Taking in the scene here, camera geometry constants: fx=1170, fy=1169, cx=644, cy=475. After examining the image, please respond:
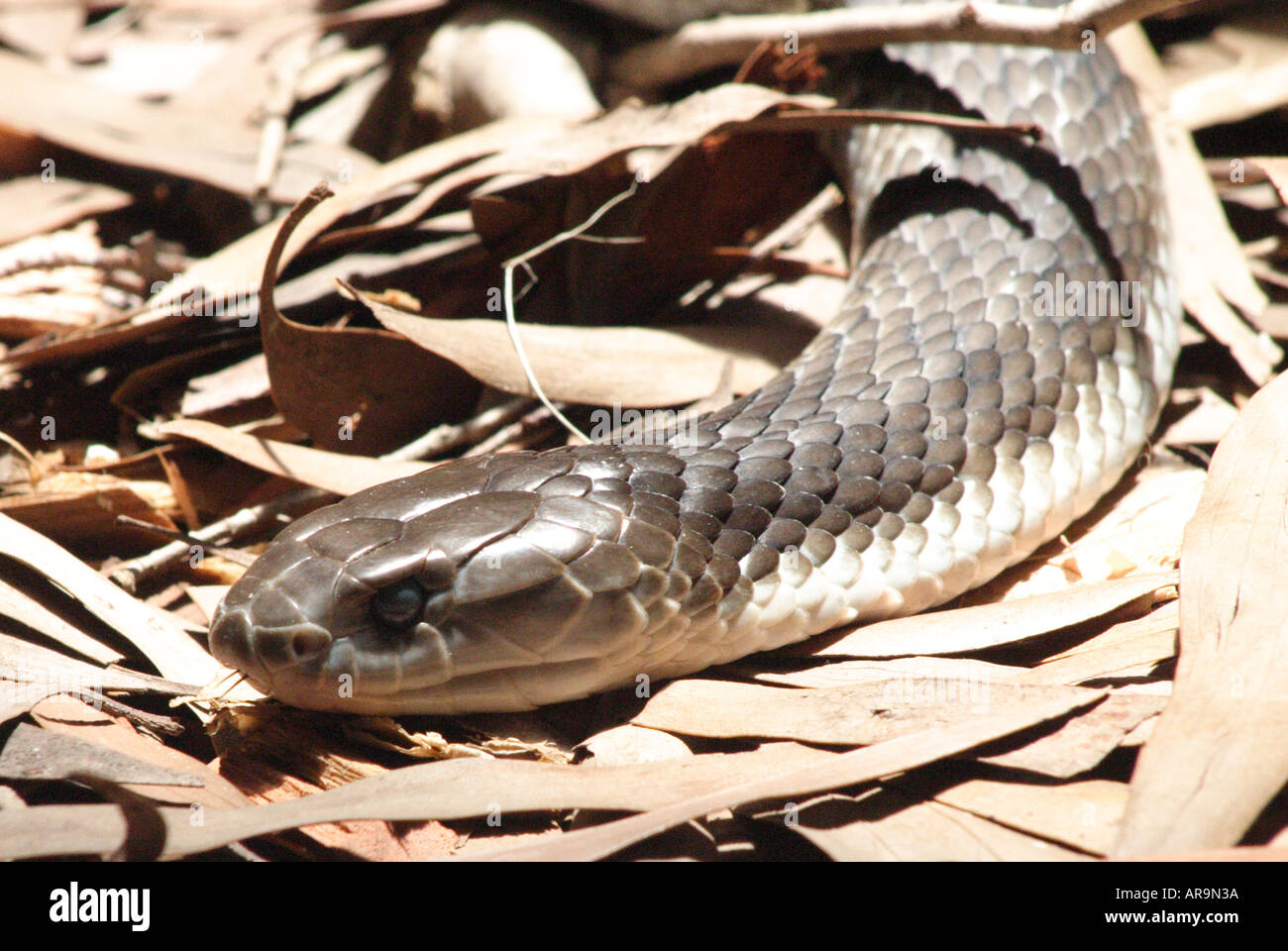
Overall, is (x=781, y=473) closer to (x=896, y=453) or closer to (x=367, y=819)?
(x=896, y=453)

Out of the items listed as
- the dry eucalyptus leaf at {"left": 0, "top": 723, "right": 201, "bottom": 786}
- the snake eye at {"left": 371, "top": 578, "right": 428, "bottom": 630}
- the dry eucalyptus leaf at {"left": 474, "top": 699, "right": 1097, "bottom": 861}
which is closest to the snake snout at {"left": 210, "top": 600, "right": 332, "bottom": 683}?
the snake eye at {"left": 371, "top": 578, "right": 428, "bottom": 630}

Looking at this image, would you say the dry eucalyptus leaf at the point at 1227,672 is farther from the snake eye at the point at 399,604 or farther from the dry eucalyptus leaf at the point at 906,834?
the snake eye at the point at 399,604

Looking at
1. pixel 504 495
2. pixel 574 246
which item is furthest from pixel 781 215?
pixel 504 495

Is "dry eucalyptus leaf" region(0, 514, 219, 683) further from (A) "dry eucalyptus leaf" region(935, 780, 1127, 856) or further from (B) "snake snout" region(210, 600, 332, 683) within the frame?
(A) "dry eucalyptus leaf" region(935, 780, 1127, 856)

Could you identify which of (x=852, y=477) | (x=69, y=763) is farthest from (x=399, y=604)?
(x=852, y=477)

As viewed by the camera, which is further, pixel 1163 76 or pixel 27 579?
pixel 1163 76

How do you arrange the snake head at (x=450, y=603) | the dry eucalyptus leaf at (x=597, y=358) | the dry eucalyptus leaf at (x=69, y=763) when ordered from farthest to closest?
1. the dry eucalyptus leaf at (x=597, y=358)
2. the snake head at (x=450, y=603)
3. the dry eucalyptus leaf at (x=69, y=763)

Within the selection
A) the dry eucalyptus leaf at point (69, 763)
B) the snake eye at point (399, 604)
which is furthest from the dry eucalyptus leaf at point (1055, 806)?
the dry eucalyptus leaf at point (69, 763)

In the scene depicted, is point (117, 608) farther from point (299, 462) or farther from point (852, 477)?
point (852, 477)
